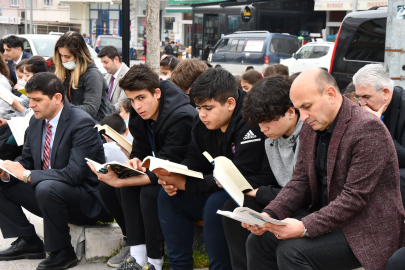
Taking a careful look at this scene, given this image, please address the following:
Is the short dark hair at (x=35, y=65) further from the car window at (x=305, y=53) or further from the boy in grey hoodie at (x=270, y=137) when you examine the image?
the car window at (x=305, y=53)

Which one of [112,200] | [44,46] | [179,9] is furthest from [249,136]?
[179,9]

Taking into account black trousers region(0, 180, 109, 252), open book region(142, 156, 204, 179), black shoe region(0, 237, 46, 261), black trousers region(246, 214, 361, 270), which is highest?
open book region(142, 156, 204, 179)

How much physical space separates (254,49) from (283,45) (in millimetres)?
1236

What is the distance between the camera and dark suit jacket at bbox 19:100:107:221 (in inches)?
169

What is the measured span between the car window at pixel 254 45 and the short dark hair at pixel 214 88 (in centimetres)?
1672

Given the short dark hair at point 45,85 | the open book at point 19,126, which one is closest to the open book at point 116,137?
the short dark hair at point 45,85

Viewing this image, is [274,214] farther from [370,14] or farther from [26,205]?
[370,14]

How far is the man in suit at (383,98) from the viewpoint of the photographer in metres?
3.77

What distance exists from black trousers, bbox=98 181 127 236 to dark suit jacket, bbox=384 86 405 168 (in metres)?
2.03

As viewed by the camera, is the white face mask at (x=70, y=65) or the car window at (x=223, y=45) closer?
the white face mask at (x=70, y=65)

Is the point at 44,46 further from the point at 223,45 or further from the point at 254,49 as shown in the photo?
the point at 223,45

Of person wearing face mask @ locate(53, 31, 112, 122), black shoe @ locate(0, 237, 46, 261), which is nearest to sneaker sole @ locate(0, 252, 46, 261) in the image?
black shoe @ locate(0, 237, 46, 261)

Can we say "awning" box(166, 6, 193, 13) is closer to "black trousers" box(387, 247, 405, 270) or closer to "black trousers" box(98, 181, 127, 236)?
"black trousers" box(98, 181, 127, 236)

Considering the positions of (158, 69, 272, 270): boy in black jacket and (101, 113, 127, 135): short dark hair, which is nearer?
(158, 69, 272, 270): boy in black jacket
